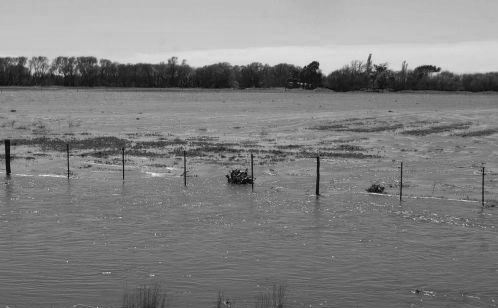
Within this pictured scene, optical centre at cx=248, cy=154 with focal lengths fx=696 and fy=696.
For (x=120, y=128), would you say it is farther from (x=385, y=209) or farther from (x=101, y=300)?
(x=101, y=300)

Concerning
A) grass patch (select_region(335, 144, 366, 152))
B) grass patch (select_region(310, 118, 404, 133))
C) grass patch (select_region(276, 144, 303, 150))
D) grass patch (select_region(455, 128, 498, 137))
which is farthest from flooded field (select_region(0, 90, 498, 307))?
grass patch (select_region(310, 118, 404, 133))

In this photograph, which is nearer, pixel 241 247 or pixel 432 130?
pixel 241 247

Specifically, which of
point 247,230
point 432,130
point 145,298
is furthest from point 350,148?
point 145,298

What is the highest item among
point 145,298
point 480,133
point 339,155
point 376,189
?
point 480,133

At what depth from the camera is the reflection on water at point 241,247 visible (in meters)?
17.3

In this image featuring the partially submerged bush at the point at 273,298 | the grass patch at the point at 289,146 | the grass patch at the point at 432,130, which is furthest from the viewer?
the grass patch at the point at 432,130

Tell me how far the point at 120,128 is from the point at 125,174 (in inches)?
1491

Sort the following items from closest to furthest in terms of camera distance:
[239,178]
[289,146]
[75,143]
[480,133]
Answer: [239,178]
[75,143]
[289,146]
[480,133]

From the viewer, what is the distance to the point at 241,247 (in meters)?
21.6

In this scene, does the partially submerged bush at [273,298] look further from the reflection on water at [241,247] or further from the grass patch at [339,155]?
the grass patch at [339,155]

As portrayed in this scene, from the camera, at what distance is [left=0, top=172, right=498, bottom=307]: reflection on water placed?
17.3 m

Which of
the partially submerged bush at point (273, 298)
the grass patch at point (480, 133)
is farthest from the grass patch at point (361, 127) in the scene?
the partially submerged bush at point (273, 298)

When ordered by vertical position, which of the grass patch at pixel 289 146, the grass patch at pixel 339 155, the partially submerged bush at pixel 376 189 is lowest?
the partially submerged bush at pixel 376 189

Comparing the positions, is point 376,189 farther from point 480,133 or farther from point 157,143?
point 480,133
